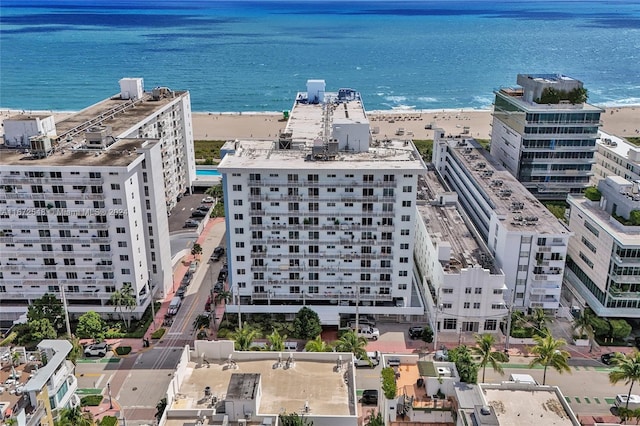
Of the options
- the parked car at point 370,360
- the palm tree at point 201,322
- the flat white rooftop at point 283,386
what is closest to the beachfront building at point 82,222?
the palm tree at point 201,322

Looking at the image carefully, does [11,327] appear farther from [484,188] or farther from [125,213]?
[484,188]

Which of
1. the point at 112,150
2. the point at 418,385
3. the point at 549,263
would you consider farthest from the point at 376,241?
the point at 112,150

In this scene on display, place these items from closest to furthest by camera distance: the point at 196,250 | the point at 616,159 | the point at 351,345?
1. the point at 351,345
2. the point at 196,250
3. the point at 616,159

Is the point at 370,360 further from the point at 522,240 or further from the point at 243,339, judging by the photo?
the point at 522,240

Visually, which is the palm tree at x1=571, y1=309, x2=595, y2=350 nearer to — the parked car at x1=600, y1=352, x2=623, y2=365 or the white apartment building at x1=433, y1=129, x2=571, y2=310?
the parked car at x1=600, y1=352, x2=623, y2=365

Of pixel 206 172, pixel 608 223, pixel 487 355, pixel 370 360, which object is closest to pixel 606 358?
pixel 608 223
